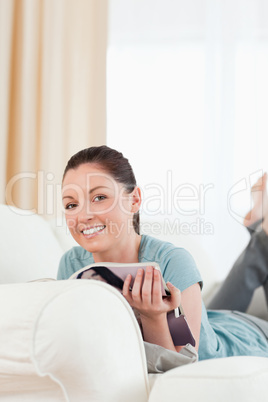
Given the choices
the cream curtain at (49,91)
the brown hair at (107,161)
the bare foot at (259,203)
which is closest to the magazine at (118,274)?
the brown hair at (107,161)

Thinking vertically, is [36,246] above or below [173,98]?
below

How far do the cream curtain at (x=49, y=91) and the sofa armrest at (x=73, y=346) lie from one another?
2096 mm

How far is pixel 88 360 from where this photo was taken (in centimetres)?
72

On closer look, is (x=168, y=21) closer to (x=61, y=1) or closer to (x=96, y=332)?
(x=61, y=1)

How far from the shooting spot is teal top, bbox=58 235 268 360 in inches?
44.6

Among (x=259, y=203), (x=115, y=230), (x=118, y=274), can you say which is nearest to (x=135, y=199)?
(x=115, y=230)

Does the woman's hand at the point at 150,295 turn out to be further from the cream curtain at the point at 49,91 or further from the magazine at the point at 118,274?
the cream curtain at the point at 49,91

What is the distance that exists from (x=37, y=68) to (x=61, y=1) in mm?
408

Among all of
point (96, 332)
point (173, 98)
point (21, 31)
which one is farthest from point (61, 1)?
point (96, 332)

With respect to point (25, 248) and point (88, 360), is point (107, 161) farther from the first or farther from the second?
point (88, 360)

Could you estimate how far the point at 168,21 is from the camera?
2979 mm

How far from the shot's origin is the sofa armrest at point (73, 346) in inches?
28.1

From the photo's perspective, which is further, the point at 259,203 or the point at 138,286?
the point at 259,203

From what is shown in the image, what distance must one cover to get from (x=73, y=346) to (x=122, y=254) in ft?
1.74
